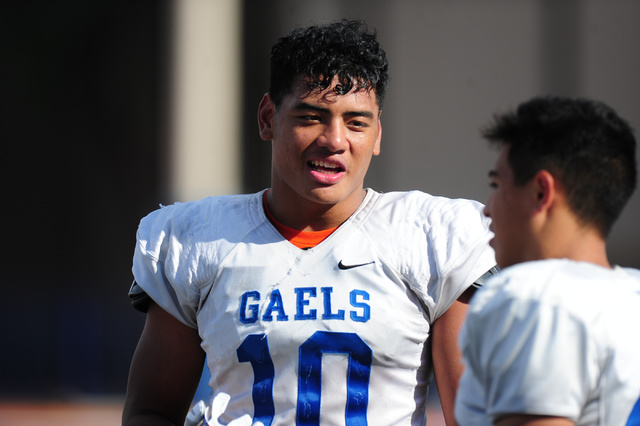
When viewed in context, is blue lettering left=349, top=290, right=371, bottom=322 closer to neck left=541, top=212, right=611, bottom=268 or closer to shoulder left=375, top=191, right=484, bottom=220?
shoulder left=375, top=191, right=484, bottom=220

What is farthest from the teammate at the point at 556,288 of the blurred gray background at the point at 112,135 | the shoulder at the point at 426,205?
the blurred gray background at the point at 112,135

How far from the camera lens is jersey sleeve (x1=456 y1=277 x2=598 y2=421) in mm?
1158

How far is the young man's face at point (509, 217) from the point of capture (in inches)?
53.4

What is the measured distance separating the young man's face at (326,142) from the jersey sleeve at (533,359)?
87 cm

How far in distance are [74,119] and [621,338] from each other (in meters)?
4.90

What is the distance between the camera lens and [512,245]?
1385 mm

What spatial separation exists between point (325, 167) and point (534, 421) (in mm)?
1026

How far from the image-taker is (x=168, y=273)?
6.79 ft

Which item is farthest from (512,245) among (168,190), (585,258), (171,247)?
(168,190)

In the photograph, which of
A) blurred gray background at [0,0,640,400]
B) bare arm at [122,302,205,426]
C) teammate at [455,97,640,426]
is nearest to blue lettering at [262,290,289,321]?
bare arm at [122,302,205,426]

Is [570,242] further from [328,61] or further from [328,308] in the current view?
[328,61]

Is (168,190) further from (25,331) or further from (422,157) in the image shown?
(422,157)

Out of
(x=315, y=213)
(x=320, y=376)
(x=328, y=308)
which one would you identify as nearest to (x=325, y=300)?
(x=328, y=308)

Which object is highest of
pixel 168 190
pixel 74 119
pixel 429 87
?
pixel 429 87
